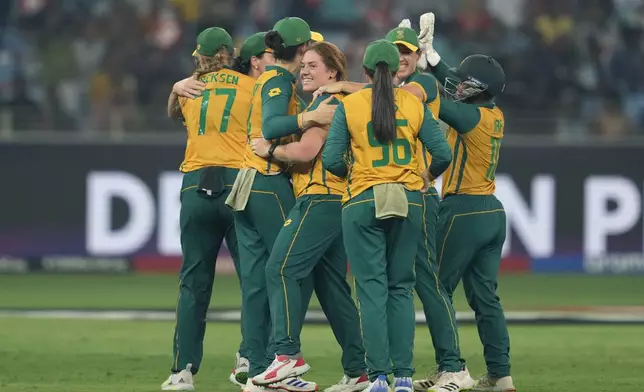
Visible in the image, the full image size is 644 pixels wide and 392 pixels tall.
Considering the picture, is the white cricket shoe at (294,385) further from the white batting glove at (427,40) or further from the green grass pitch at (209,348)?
the white batting glove at (427,40)

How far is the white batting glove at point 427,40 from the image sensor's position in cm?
910

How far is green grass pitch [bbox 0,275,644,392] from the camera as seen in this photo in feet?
30.8

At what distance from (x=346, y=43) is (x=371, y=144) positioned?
12797mm

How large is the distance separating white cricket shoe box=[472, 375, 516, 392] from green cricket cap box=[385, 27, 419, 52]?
2.29m

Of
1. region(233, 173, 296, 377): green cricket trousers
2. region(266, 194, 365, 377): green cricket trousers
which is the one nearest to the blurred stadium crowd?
region(233, 173, 296, 377): green cricket trousers

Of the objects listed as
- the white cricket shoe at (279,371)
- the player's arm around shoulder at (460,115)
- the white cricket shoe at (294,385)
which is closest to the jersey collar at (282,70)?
the player's arm around shoulder at (460,115)

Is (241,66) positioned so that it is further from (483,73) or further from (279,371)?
(279,371)

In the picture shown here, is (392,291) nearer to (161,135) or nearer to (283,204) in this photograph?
(283,204)

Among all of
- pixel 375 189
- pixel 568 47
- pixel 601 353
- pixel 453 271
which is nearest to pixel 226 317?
pixel 601 353

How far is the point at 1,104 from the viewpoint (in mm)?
18766

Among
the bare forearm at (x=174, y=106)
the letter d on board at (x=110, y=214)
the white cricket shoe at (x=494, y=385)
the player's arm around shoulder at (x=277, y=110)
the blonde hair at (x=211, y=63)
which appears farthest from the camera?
the letter d on board at (x=110, y=214)

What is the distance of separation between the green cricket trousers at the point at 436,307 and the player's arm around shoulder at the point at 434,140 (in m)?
0.51

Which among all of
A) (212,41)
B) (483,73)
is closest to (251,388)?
(212,41)

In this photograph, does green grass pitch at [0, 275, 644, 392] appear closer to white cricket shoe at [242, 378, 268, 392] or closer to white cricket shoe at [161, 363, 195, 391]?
white cricket shoe at [161, 363, 195, 391]
